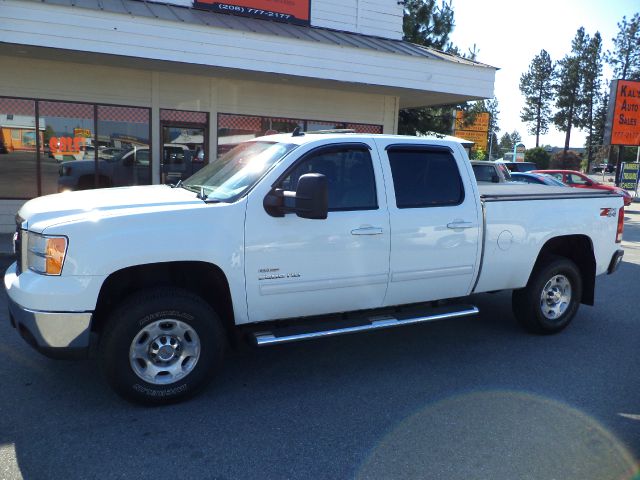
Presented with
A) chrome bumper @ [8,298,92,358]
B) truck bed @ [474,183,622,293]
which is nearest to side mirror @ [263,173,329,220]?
chrome bumper @ [8,298,92,358]

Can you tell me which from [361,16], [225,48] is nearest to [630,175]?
[361,16]

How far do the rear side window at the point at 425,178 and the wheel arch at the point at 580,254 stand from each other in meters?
1.40

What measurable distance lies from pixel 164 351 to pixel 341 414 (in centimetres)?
131

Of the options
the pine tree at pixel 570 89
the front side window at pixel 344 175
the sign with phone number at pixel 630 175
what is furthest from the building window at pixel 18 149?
the pine tree at pixel 570 89

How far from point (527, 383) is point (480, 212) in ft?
4.94

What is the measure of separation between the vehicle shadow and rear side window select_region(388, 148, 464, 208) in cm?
145

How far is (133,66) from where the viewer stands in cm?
1088

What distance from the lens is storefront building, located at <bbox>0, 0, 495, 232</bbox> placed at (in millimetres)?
9266

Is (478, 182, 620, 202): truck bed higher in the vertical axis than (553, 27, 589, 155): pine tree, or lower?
lower

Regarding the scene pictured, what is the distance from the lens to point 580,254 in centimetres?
579

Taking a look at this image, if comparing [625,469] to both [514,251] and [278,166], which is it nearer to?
[514,251]

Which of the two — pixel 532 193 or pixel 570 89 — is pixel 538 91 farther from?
pixel 532 193

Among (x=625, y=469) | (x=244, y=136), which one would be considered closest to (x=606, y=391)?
(x=625, y=469)

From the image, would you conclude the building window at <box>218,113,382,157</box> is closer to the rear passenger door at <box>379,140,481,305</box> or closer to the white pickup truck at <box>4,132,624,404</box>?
the white pickup truck at <box>4,132,624,404</box>
